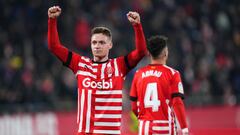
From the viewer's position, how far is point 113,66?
8.37 m

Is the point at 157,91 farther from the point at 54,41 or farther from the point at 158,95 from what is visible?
the point at 54,41

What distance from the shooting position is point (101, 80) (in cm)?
831

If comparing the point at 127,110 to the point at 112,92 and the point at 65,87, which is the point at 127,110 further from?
the point at 112,92

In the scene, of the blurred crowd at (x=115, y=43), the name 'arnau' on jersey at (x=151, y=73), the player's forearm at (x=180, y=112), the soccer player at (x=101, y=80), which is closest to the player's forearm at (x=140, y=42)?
the soccer player at (x=101, y=80)

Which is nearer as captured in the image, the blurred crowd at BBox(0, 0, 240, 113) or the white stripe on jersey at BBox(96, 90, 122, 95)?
the white stripe on jersey at BBox(96, 90, 122, 95)

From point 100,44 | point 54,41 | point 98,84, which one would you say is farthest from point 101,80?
point 54,41

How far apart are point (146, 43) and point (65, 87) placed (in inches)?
413

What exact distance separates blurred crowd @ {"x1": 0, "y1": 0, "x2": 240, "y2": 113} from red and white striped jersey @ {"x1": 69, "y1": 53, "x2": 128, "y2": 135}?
9648 millimetres

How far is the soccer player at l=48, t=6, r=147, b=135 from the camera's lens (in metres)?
8.20

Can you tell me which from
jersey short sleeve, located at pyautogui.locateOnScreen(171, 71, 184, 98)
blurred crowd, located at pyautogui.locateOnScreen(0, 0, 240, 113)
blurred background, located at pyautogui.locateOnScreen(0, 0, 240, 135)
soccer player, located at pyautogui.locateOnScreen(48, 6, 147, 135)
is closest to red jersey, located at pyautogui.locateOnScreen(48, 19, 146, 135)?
soccer player, located at pyautogui.locateOnScreen(48, 6, 147, 135)

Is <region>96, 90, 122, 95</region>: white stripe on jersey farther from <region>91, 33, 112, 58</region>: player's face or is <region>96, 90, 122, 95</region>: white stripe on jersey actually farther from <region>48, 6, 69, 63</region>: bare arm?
<region>48, 6, 69, 63</region>: bare arm

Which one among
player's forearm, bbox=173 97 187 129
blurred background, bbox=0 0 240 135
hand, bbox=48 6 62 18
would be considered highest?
blurred background, bbox=0 0 240 135

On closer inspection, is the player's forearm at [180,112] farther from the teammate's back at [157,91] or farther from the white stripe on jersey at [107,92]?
the white stripe on jersey at [107,92]

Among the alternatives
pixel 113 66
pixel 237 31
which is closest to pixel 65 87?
pixel 237 31
